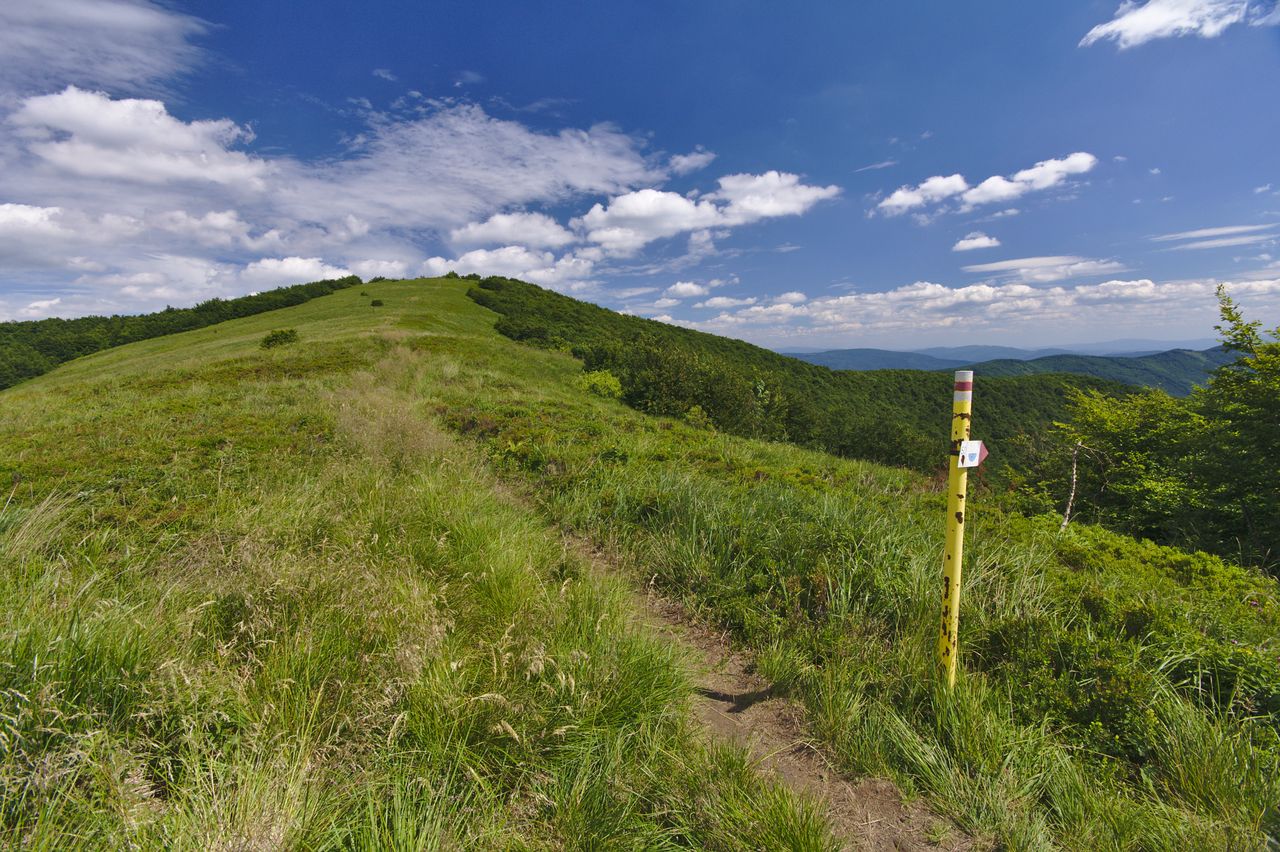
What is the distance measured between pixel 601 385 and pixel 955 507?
2100cm

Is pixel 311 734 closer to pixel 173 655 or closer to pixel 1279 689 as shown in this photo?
pixel 173 655

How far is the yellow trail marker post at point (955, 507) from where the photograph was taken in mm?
2656

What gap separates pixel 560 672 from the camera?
8.13ft

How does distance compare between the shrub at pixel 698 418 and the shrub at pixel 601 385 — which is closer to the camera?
the shrub at pixel 698 418

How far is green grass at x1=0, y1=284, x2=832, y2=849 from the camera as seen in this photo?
173cm

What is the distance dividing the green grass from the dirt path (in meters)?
0.30

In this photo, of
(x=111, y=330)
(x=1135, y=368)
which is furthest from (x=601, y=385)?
(x=1135, y=368)

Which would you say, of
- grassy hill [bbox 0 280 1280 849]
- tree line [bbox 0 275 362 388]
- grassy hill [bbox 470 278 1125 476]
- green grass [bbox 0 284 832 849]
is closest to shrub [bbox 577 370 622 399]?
grassy hill [bbox 470 278 1125 476]

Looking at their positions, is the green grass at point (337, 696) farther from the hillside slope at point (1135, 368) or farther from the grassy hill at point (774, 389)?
the hillside slope at point (1135, 368)

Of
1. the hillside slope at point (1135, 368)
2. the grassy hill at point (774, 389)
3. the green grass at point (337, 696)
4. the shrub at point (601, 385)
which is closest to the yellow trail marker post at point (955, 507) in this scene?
the green grass at point (337, 696)

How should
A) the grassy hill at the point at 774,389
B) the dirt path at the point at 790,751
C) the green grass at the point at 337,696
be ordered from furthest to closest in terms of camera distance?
the grassy hill at the point at 774,389 < the dirt path at the point at 790,751 < the green grass at the point at 337,696

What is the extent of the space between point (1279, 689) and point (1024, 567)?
1363 mm

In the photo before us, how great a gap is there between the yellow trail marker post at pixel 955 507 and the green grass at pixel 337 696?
139 centimetres

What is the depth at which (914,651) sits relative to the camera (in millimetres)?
3160
